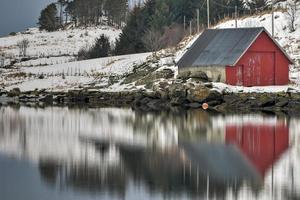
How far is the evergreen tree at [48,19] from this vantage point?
136m

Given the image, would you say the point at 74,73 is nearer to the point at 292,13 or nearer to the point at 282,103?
the point at 292,13

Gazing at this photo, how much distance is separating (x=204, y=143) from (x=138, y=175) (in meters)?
7.06

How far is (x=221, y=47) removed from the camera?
5503cm

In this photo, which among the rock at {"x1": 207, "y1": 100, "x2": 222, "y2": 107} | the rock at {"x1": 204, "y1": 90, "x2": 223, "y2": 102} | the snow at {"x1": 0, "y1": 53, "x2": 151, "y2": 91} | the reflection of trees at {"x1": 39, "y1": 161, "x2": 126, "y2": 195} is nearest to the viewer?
the reflection of trees at {"x1": 39, "y1": 161, "x2": 126, "y2": 195}

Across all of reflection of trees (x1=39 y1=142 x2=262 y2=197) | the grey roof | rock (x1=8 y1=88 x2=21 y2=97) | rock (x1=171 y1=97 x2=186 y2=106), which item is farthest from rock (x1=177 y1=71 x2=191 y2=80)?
reflection of trees (x1=39 y1=142 x2=262 y2=197)

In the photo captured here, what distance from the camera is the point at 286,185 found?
15.5 meters

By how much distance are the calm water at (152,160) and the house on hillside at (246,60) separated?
62.7ft

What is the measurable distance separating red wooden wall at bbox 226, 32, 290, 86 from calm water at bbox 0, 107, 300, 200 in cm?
1912

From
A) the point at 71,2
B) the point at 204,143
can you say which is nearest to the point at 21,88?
the point at 204,143

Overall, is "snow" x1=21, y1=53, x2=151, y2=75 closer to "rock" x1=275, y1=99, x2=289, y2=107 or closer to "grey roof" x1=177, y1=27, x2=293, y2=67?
"grey roof" x1=177, y1=27, x2=293, y2=67

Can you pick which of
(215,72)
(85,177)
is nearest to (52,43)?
(215,72)

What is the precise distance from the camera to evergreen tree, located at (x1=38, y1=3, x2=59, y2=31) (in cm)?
13550

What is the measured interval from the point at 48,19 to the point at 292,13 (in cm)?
7724

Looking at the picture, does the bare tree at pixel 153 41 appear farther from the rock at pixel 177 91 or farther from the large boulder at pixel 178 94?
the large boulder at pixel 178 94
